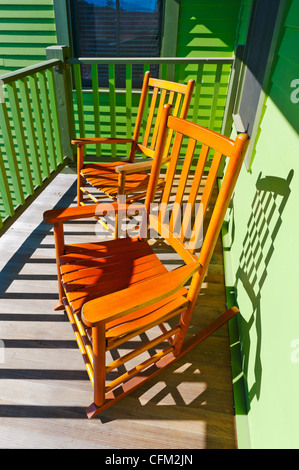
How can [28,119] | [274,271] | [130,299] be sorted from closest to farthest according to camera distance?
[130,299]
[274,271]
[28,119]

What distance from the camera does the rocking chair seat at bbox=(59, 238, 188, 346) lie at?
1.14m

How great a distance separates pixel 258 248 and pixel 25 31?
372 cm

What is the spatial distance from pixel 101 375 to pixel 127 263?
51 cm

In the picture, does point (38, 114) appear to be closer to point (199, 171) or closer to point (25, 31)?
point (25, 31)

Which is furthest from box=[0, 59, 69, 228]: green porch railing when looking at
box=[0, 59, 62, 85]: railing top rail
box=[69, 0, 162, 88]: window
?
box=[69, 0, 162, 88]: window

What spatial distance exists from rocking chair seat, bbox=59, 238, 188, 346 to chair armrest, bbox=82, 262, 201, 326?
15 cm

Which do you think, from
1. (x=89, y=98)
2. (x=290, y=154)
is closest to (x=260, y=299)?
(x=290, y=154)

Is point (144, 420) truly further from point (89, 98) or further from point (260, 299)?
point (89, 98)

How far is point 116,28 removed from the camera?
135 inches

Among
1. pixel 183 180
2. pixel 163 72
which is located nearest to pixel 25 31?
pixel 163 72

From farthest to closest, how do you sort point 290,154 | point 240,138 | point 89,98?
point 89,98 → point 290,154 → point 240,138

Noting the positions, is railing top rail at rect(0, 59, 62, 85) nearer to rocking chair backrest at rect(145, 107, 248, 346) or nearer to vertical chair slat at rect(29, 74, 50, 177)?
vertical chair slat at rect(29, 74, 50, 177)

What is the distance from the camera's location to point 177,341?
1399mm

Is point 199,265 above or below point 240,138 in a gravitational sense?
below
